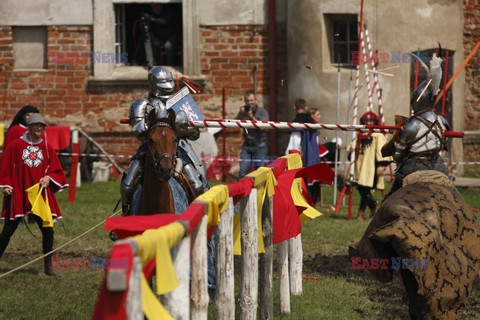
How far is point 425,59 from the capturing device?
2003cm

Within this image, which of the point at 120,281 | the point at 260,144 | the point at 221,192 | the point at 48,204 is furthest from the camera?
the point at 260,144

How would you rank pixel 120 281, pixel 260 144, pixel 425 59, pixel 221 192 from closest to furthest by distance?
pixel 120 281
pixel 221 192
pixel 260 144
pixel 425 59

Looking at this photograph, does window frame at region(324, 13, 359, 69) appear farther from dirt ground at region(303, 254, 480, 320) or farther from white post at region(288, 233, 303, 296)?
white post at region(288, 233, 303, 296)

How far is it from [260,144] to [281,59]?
3.40 meters

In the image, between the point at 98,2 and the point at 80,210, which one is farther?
the point at 98,2

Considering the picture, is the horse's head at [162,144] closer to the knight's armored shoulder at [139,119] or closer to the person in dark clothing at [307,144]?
the knight's armored shoulder at [139,119]

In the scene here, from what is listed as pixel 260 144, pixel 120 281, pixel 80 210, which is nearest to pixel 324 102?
pixel 260 144

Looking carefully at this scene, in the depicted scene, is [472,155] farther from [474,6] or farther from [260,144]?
[260,144]

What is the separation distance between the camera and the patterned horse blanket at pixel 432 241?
7.55 meters

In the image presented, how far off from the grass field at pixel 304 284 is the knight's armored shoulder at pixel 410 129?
149 centimetres

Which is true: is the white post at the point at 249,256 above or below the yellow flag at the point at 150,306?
below

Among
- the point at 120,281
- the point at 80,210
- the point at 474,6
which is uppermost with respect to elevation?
the point at 474,6

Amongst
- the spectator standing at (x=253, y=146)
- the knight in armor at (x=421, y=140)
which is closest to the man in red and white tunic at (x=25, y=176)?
the knight in armor at (x=421, y=140)

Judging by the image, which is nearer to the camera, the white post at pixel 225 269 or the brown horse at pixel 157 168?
the white post at pixel 225 269
